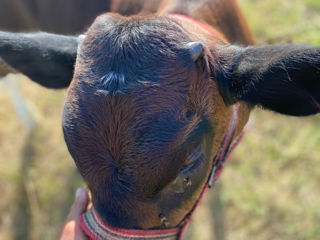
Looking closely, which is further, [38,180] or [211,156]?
[38,180]

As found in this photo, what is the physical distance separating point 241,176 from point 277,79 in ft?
9.98

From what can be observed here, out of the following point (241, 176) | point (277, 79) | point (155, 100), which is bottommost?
point (241, 176)

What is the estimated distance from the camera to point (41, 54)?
2508 mm

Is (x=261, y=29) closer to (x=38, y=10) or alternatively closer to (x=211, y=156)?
(x=38, y=10)

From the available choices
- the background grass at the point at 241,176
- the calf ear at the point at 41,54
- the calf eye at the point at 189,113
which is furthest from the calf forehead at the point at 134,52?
the background grass at the point at 241,176

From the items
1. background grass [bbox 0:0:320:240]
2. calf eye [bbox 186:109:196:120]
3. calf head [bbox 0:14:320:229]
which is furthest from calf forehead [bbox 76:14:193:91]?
background grass [bbox 0:0:320:240]

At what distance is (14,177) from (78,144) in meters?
3.66

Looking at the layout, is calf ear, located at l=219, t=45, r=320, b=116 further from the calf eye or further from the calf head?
the calf eye

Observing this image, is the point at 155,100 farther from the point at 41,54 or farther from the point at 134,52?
the point at 41,54

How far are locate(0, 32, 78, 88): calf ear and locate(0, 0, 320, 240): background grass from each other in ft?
7.27

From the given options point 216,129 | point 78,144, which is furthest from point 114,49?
point 216,129

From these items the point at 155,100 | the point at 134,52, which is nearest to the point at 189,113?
the point at 155,100

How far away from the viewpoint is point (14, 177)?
5.36 metres

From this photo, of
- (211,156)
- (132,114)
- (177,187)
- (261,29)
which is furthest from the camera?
(261,29)
